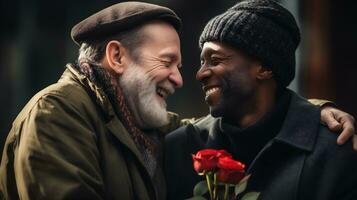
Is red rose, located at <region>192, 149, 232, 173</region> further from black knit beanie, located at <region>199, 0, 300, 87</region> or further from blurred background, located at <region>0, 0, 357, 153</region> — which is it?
blurred background, located at <region>0, 0, 357, 153</region>

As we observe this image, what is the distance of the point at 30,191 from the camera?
3.19 metres

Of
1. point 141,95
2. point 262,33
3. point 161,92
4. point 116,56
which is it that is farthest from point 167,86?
point 262,33

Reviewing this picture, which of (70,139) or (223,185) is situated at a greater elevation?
(70,139)

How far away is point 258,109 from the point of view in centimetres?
390

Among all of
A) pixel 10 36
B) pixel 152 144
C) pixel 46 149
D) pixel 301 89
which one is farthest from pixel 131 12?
pixel 10 36

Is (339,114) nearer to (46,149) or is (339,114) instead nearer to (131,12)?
(131,12)

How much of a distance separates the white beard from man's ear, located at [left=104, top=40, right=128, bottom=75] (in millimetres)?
38

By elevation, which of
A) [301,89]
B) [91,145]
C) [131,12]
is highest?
[131,12]

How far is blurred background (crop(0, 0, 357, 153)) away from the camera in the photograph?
5.93 m

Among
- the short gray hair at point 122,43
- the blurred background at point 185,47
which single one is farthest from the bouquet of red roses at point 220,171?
the blurred background at point 185,47

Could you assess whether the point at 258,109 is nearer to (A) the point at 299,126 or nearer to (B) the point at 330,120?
(A) the point at 299,126

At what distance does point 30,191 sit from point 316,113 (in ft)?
5.24

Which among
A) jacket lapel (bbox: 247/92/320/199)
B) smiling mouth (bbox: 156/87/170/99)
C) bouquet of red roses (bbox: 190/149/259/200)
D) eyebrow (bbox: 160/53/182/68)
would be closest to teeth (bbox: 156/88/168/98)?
smiling mouth (bbox: 156/87/170/99)

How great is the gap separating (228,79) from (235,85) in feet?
0.16
